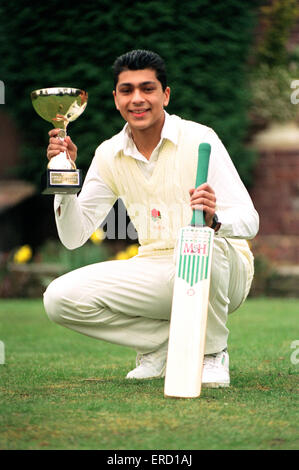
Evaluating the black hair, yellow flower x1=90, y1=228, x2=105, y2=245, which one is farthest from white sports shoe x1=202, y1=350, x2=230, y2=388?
yellow flower x1=90, y1=228, x2=105, y2=245

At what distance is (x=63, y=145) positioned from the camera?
3527mm

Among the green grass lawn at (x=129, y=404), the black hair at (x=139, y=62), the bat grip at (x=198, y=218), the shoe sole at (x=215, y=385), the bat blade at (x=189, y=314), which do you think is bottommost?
the green grass lawn at (x=129, y=404)

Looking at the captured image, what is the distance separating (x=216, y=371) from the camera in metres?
3.49

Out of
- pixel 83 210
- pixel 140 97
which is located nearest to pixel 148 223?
pixel 83 210

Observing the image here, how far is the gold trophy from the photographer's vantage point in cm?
346

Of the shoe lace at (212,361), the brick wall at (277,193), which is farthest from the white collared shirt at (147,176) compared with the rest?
the brick wall at (277,193)

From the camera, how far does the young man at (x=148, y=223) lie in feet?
11.5

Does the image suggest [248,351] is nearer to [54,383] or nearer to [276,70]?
[54,383]

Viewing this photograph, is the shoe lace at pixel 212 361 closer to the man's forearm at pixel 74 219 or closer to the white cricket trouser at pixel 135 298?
the white cricket trouser at pixel 135 298

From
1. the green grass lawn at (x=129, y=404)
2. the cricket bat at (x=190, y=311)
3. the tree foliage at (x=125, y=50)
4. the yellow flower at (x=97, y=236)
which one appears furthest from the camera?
the tree foliage at (x=125, y=50)

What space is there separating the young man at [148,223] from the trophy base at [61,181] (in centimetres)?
8

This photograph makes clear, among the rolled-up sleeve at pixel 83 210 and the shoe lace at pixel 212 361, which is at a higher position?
the rolled-up sleeve at pixel 83 210
